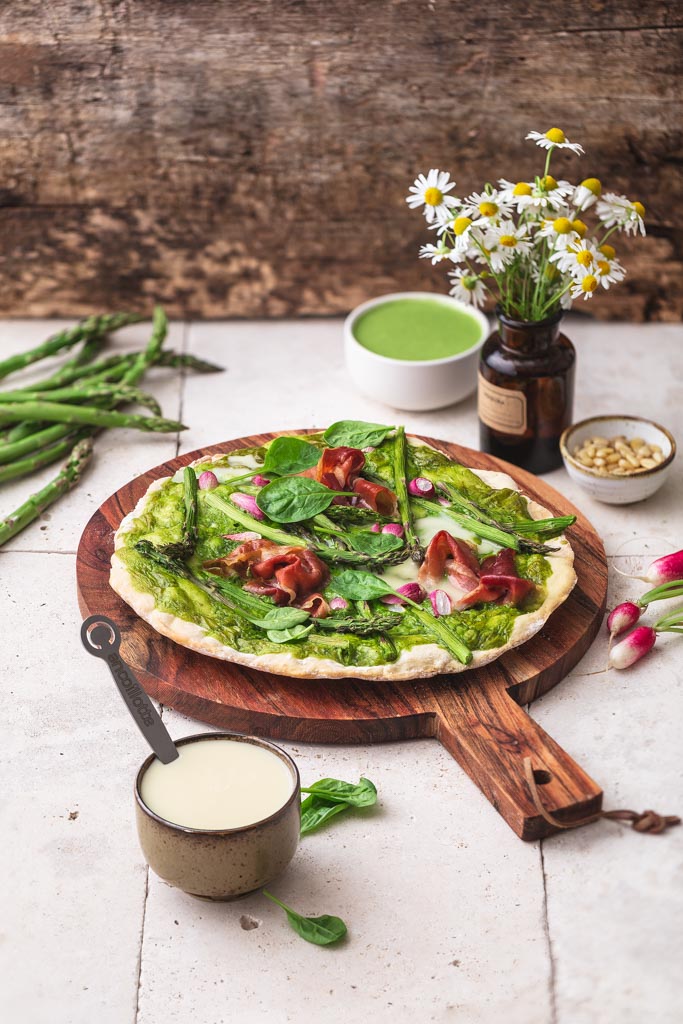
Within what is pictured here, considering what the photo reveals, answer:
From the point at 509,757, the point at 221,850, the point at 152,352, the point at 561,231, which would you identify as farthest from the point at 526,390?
the point at 221,850

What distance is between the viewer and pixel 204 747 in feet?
10.7

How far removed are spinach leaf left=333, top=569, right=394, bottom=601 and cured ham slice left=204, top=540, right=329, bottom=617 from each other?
0.26 ft

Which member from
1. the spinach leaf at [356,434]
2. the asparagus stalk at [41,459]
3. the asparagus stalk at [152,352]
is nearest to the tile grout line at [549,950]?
the spinach leaf at [356,434]

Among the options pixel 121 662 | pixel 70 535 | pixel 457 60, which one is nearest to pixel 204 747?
pixel 121 662

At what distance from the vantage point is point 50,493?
5.00 m

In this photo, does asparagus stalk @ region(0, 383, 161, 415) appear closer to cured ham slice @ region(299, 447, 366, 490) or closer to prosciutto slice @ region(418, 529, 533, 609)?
cured ham slice @ region(299, 447, 366, 490)

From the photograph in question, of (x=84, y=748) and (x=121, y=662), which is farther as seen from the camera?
(x=84, y=748)

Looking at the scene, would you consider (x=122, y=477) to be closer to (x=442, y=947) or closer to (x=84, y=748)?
(x=84, y=748)

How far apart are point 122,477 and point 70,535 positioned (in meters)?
0.45

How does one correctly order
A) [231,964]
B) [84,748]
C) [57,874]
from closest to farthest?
1. [231,964]
2. [57,874]
3. [84,748]

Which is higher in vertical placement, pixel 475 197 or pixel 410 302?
pixel 475 197

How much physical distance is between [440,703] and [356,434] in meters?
1.42

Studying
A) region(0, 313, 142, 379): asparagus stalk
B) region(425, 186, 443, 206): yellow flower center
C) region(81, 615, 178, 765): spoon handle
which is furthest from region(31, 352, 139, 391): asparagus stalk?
region(81, 615, 178, 765): spoon handle

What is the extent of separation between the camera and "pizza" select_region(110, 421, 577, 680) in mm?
3820
